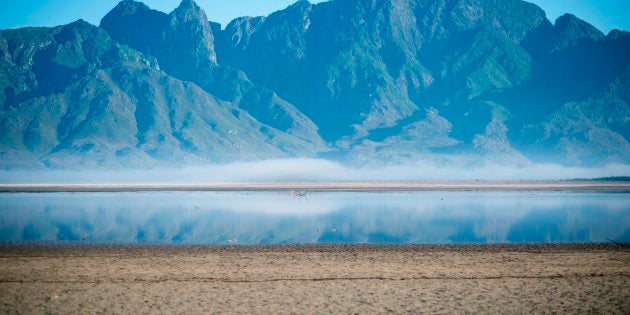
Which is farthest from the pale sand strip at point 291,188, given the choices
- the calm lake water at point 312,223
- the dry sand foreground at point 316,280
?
the dry sand foreground at point 316,280

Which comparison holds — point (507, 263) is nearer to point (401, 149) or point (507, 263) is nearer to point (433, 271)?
point (433, 271)

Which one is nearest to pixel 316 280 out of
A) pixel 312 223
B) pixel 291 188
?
pixel 312 223

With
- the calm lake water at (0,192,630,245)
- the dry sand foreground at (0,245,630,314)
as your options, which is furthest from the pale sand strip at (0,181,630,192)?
the dry sand foreground at (0,245,630,314)

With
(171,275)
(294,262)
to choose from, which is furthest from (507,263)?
(171,275)

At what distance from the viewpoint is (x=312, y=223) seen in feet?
132

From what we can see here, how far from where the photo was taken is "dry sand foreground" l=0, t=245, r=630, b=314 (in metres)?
16.5

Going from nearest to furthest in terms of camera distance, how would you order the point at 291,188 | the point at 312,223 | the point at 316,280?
1. the point at 316,280
2. the point at 312,223
3. the point at 291,188

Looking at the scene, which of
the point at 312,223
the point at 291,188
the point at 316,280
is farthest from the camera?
the point at 291,188

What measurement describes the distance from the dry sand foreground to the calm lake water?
562cm

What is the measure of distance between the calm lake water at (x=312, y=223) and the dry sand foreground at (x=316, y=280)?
5616 mm

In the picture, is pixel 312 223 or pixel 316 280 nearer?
pixel 316 280

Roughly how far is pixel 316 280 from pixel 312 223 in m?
20.5

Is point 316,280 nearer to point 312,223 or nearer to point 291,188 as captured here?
point 312,223

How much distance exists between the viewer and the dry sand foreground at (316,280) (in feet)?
54.1
